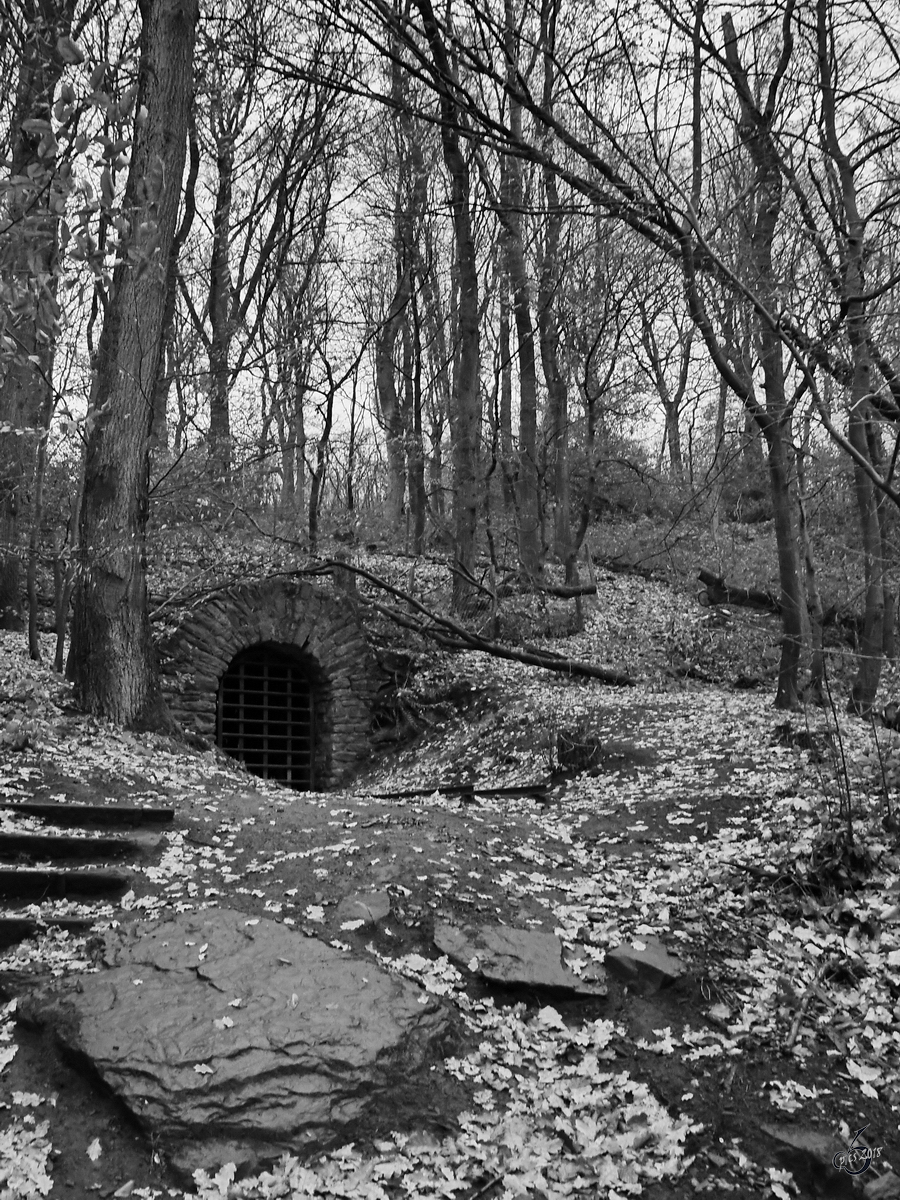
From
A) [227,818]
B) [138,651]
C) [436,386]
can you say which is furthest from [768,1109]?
[436,386]

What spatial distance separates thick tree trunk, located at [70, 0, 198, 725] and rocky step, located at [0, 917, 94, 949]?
3.53 meters

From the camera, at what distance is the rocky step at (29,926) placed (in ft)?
13.0

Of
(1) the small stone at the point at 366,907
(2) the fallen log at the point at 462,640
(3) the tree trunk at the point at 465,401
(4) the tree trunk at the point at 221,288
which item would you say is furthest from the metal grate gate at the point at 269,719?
(1) the small stone at the point at 366,907

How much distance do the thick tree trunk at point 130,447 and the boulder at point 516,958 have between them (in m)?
4.52

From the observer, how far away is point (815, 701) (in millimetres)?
8828

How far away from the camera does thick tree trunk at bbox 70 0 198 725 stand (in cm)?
746

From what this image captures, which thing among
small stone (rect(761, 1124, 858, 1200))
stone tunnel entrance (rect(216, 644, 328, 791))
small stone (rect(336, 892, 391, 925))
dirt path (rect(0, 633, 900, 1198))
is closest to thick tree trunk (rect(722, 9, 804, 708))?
dirt path (rect(0, 633, 900, 1198))

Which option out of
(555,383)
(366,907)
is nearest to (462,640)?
(366,907)

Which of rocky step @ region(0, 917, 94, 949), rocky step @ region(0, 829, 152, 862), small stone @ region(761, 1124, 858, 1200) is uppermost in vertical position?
rocky step @ region(0, 829, 152, 862)

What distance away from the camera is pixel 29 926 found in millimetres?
4000

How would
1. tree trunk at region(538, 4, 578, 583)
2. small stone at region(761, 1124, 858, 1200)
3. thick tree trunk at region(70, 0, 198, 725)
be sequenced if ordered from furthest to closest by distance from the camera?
tree trunk at region(538, 4, 578, 583), thick tree trunk at region(70, 0, 198, 725), small stone at region(761, 1124, 858, 1200)

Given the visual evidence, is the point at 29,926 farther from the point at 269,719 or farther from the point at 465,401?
the point at 465,401

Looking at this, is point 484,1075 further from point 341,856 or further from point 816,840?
point 816,840

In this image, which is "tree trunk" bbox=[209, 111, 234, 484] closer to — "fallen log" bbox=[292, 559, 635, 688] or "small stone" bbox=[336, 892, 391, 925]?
"fallen log" bbox=[292, 559, 635, 688]
